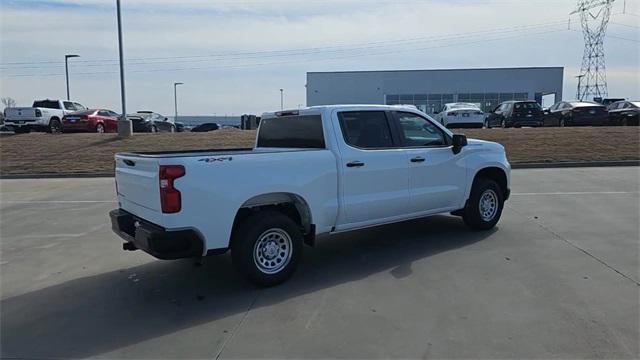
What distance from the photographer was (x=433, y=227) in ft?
26.0

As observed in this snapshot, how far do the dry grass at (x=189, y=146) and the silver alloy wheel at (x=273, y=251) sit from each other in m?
12.1

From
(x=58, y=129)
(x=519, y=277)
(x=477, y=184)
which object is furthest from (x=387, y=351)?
(x=58, y=129)

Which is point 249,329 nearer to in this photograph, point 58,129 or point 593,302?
point 593,302

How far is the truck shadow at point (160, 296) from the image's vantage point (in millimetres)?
4230

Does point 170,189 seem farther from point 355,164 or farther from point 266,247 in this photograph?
point 355,164

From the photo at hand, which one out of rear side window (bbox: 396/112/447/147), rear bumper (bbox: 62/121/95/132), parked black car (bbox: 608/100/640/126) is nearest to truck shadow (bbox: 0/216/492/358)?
rear side window (bbox: 396/112/447/147)

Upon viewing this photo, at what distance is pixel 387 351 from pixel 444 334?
564 mm

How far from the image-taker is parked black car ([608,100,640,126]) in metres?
27.5

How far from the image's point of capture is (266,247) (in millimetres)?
5344

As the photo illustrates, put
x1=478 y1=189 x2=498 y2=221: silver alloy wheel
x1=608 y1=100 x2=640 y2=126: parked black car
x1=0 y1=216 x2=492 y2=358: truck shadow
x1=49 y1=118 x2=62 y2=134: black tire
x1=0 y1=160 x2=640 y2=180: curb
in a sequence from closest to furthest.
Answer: x1=0 y1=216 x2=492 y2=358: truck shadow, x1=478 y1=189 x2=498 y2=221: silver alloy wheel, x1=0 y1=160 x2=640 y2=180: curb, x1=49 y1=118 x2=62 y2=134: black tire, x1=608 y1=100 x2=640 y2=126: parked black car

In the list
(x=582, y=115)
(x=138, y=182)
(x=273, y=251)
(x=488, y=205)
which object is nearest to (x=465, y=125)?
(x=582, y=115)

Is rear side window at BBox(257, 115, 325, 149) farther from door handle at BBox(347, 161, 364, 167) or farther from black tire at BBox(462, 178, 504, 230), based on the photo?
black tire at BBox(462, 178, 504, 230)

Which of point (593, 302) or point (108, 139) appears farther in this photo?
point (108, 139)

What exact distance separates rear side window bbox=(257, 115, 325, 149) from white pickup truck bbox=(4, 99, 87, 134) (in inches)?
916
